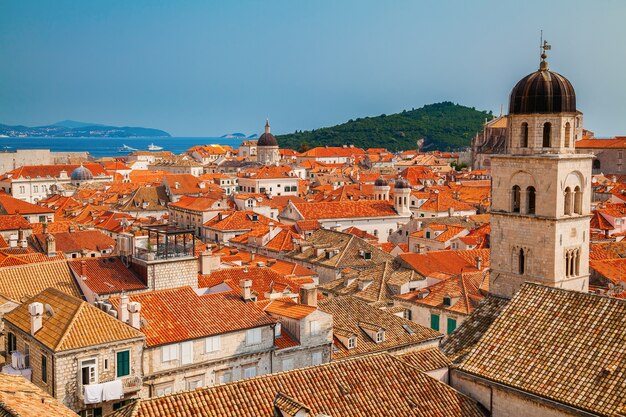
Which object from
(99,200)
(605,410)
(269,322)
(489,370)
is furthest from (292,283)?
(99,200)

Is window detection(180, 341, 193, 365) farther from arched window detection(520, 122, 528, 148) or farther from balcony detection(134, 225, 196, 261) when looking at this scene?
arched window detection(520, 122, 528, 148)

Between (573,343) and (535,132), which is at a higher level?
(535,132)

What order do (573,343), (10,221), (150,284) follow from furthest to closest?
(10,221)
(150,284)
(573,343)

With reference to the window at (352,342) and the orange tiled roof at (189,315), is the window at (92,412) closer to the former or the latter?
the orange tiled roof at (189,315)

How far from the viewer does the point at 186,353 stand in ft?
90.8

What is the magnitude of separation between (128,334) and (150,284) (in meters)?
Answer: 9.09

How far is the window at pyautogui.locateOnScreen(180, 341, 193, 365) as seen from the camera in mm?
27547

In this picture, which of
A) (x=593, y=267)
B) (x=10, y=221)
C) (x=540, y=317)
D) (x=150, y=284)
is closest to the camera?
(x=540, y=317)

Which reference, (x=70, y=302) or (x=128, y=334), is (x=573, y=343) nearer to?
(x=128, y=334)

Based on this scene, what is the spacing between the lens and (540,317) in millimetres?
23141

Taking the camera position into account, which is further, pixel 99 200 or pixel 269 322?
pixel 99 200

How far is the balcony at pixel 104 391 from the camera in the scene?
80.6ft

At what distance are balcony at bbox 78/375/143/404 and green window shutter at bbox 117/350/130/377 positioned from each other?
0.71ft

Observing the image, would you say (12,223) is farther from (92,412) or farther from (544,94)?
(544,94)
